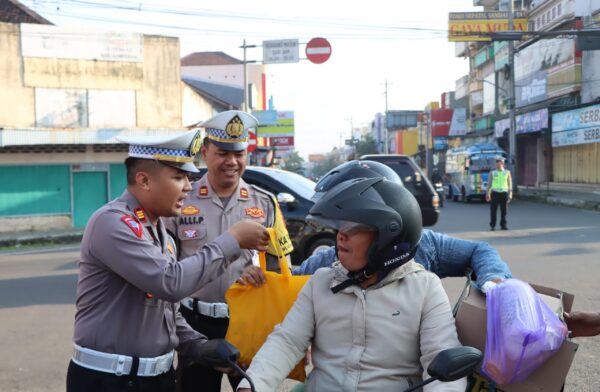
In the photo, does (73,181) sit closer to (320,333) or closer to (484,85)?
(320,333)

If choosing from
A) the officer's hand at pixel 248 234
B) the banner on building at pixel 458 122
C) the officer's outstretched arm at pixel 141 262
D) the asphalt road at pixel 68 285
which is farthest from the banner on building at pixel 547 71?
the officer's outstretched arm at pixel 141 262

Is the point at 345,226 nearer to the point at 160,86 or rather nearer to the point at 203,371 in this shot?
the point at 203,371

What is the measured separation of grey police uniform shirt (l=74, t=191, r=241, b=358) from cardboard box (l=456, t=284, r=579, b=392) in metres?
0.91

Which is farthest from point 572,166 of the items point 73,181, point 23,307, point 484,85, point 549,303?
point 549,303

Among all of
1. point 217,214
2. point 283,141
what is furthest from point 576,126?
point 217,214

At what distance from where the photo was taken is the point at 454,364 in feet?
6.11

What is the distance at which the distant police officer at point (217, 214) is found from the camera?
3.13 meters

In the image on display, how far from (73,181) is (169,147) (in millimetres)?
19950

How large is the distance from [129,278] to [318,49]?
19149mm

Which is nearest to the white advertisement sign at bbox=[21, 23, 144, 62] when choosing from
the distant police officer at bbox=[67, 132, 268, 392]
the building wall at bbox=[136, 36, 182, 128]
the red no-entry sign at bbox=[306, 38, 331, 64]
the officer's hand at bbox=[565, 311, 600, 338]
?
the building wall at bbox=[136, 36, 182, 128]

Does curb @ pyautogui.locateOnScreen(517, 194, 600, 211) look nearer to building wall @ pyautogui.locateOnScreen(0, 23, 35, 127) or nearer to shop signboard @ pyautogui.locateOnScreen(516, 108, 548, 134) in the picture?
shop signboard @ pyautogui.locateOnScreen(516, 108, 548, 134)

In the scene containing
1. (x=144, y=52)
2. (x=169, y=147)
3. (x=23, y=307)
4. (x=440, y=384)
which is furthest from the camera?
(x=144, y=52)

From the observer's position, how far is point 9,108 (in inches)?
788

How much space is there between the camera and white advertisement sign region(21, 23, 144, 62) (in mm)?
20297
